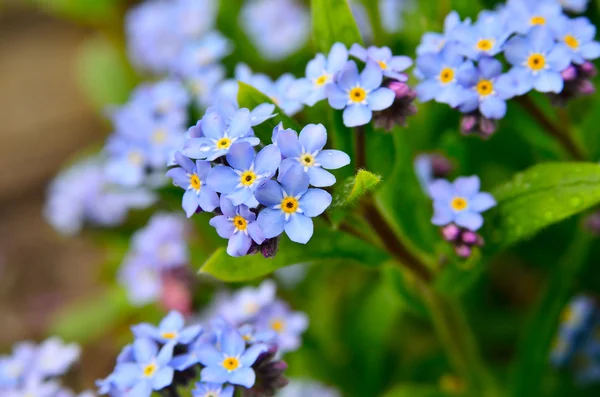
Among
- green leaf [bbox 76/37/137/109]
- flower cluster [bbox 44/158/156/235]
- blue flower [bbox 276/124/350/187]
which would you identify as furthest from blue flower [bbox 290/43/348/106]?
green leaf [bbox 76/37/137/109]

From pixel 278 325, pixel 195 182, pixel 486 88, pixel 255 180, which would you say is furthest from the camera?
pixel 278 325

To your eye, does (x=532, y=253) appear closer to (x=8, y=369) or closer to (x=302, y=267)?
(x=302, y=267)

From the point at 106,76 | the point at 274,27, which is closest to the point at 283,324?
the point at 274,27

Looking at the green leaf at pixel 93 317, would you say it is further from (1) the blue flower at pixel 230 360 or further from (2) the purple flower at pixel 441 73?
(2) the purple flower at pixel 441 73

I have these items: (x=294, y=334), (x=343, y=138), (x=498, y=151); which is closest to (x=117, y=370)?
(x=294, y=334)

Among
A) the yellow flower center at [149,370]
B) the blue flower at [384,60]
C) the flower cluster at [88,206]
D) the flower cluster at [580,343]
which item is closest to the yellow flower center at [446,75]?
the blue flower at [384,60]

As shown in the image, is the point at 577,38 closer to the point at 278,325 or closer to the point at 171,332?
the point at 278,325
